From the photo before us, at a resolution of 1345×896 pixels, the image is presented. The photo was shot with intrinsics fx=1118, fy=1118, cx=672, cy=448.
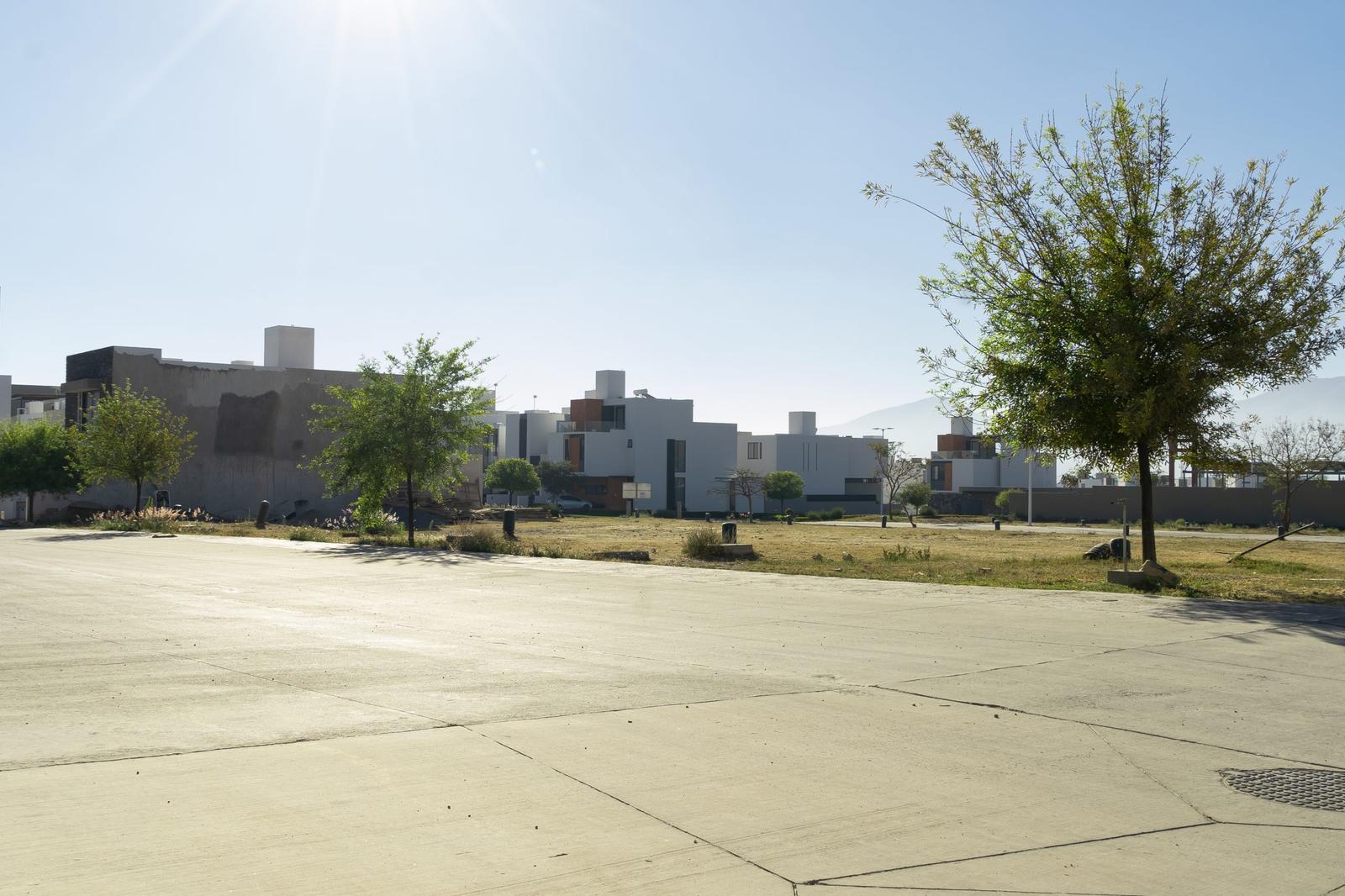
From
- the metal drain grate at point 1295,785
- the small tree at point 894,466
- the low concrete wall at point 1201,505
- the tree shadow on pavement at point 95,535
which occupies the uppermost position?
the small tree at point 894,466

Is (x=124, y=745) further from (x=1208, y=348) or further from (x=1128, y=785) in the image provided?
(x=1208, y=348)

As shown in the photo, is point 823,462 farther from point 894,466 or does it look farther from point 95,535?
point 95,535

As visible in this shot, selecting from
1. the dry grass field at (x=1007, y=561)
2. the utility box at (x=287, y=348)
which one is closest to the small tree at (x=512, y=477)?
the utility box at (x=287, y=348)

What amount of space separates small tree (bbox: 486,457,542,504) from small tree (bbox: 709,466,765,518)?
816 inches

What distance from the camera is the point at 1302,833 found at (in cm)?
604

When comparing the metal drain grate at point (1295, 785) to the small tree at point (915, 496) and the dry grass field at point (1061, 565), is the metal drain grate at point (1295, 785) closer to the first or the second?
the dry grass field at point (1061, 565)

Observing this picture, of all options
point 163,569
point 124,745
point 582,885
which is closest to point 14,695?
point 124,745

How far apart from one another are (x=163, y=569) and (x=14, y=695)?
622 inches

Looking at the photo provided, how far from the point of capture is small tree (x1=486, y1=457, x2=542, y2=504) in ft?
365

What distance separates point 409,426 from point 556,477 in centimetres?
8907

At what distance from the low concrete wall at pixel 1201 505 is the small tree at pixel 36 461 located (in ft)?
181

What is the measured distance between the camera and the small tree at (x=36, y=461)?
55219 mm

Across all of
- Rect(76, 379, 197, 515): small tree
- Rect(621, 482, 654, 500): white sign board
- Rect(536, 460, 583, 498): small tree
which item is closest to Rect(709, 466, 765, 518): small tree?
Rect(621, 482, 654, 500): white sign board

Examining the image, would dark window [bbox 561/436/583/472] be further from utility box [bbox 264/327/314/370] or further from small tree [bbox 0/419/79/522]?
small tree [bbox 0/419/79/522]
